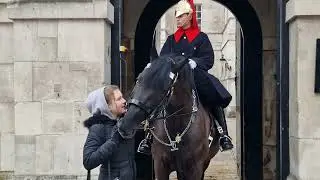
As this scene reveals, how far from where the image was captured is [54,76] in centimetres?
812

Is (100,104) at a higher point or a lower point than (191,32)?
lower

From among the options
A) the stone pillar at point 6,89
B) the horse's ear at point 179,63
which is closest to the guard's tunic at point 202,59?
the horse's ear at point 179,63

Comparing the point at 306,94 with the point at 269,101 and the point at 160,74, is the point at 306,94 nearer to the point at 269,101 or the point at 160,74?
the point at 160,74

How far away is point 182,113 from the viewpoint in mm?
6043

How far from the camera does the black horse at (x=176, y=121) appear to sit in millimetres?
5543

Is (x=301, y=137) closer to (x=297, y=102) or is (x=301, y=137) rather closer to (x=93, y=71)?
(x=297, y=102)

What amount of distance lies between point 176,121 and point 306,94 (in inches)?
92.1

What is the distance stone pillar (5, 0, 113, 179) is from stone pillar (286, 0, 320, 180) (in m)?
A: 2.40

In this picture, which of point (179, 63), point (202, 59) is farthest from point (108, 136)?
point (202, 59)

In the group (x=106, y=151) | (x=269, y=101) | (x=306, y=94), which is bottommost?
(x=106, y=151)

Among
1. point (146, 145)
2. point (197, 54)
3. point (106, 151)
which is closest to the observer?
point (106, 151)

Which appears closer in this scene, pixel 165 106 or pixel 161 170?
pixel 165 106

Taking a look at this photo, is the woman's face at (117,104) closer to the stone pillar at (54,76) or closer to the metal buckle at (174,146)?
the metal buckle at (174,146)

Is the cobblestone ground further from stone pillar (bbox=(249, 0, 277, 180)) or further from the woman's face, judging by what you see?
the woman's face
